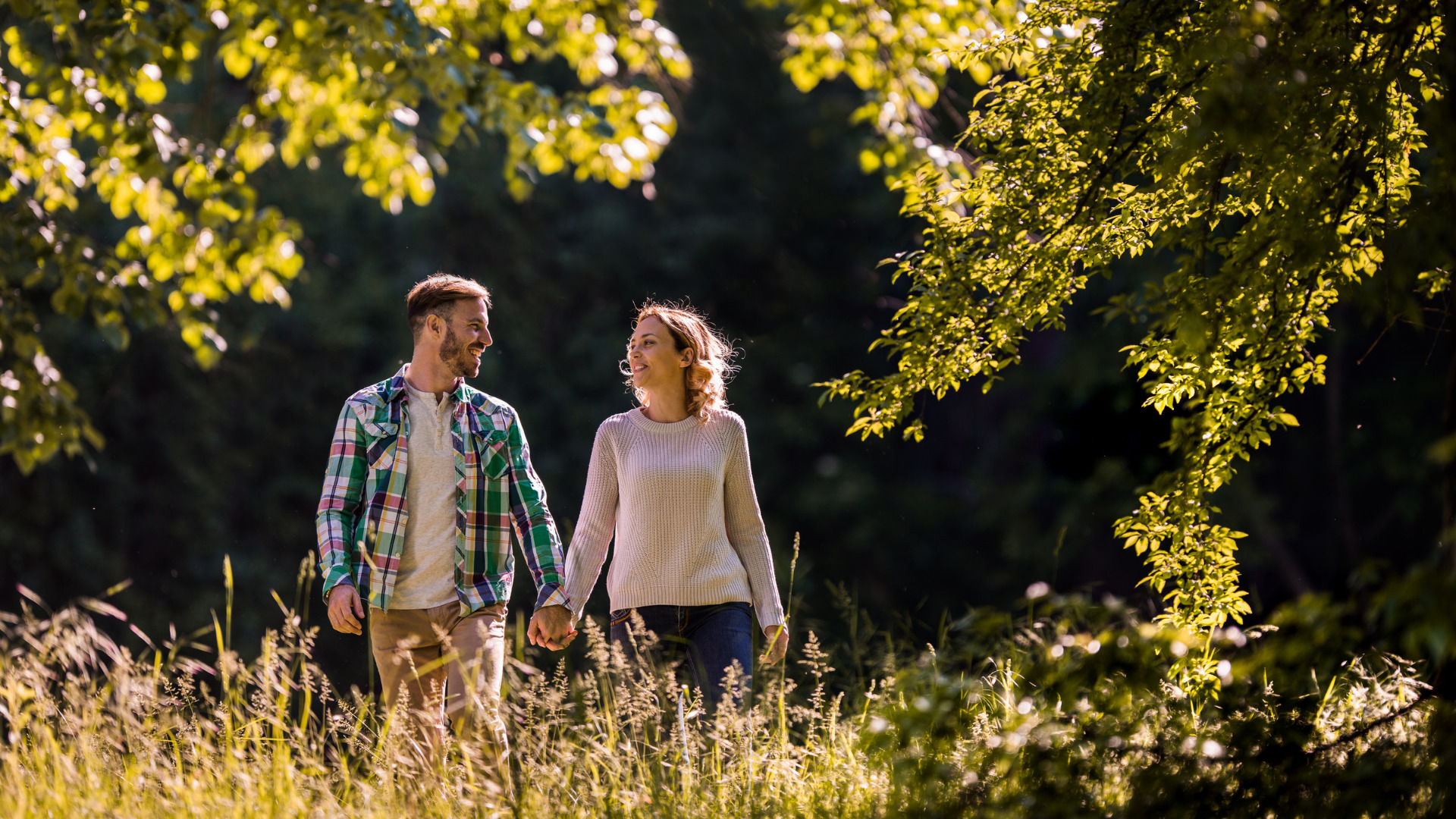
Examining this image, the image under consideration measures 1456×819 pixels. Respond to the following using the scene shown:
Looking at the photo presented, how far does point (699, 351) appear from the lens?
4105mm

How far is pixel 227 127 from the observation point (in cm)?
812

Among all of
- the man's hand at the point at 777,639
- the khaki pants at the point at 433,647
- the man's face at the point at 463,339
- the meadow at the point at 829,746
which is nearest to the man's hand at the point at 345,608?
the khaki pants at the point at 433,647

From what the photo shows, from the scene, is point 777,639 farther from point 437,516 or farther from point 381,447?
point 381,447

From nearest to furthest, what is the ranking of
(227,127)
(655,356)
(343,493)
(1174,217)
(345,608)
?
1. (1174,217)
2. (345,608)
3. (343,493)
4. (655,356)
5. (227,127)

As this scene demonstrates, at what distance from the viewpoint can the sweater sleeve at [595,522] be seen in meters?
4.06

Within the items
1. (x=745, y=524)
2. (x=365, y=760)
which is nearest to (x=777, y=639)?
(x=745, y=524)

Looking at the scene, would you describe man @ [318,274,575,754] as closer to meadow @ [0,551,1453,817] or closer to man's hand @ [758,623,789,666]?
meadow @ [0,551,1453,817]

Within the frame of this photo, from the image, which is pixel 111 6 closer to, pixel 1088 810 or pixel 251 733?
pixel 251 733

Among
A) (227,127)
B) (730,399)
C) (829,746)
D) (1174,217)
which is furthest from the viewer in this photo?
(730,399)

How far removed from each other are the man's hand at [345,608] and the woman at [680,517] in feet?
2.22

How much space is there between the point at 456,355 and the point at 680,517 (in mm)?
887

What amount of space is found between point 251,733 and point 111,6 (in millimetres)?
4102

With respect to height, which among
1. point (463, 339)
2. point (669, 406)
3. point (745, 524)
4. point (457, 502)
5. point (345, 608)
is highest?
point (463, 339)

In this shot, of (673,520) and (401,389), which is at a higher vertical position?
(401,389)
